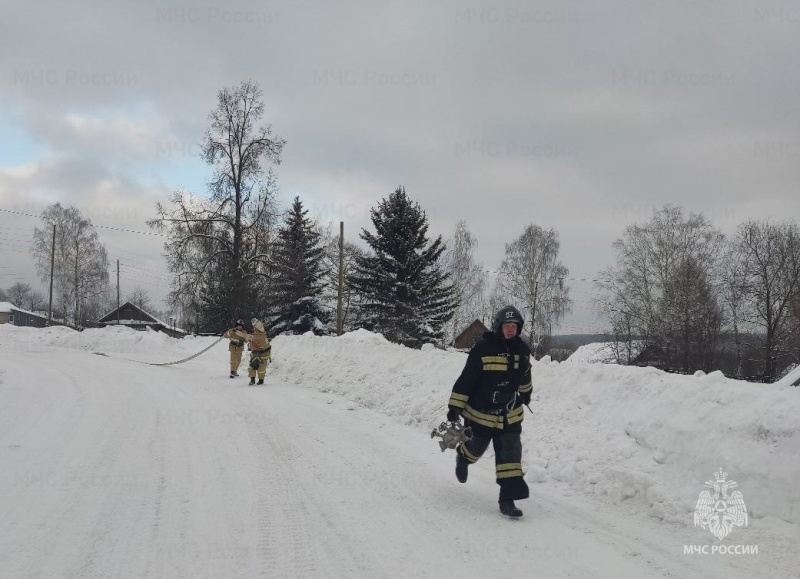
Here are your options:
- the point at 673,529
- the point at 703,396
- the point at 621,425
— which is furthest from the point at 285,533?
the point at 703,396

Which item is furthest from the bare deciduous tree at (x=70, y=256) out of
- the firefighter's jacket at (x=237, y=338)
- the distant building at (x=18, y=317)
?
the firefighter's jacket at (x=237, y=338)

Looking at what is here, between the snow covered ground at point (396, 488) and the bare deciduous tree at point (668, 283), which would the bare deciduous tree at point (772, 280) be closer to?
the bare deciduous tree at point (668, 283)

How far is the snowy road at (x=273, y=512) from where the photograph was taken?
12.4ft

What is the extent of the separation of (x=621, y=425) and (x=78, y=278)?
57490 millimetres

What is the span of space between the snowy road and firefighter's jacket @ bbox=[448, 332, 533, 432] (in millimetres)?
859

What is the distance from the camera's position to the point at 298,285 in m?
34.5

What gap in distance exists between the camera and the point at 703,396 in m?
5.97

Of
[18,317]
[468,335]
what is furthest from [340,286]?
[18,317]

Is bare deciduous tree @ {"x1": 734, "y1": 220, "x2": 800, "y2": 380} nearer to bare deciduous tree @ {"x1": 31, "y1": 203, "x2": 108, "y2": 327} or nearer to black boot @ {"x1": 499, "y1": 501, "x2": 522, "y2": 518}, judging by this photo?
black boot @ {"x1": 499, "y1": 501, "x2": 522, "y2": 518}

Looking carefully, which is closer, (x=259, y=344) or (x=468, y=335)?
(x=259, y=344)

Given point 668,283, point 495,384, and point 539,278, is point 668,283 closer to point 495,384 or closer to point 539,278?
point 539,278

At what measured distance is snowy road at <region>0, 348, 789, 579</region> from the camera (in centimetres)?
377

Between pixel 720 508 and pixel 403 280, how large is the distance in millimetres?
27686

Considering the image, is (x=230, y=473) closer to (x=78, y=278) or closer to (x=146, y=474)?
(x=146, y=474)
